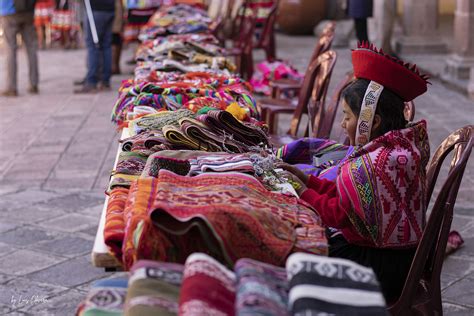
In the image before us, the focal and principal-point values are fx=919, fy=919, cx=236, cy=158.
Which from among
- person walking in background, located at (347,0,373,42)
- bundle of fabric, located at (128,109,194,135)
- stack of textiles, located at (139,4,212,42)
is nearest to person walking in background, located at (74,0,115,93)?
stack of textiles, located at (139,4,212,42)

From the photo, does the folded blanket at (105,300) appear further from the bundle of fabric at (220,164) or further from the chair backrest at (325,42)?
the chair backrest at (325,42)

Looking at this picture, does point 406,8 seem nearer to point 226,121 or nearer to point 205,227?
point 226,121

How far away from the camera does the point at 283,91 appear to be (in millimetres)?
6902

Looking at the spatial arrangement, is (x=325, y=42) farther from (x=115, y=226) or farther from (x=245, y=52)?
(x=245, y=52)

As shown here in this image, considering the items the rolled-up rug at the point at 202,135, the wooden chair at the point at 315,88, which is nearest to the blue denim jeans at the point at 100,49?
the wooden chair at the point at 315,88

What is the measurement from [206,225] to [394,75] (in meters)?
1.02

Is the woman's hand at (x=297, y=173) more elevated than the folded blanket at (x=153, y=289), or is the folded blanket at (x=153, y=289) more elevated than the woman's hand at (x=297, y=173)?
the folded blanket at (x=153, y=289)

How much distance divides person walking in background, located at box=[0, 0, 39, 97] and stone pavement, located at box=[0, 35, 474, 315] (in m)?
0.20

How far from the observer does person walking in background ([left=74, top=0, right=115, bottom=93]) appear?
980cm

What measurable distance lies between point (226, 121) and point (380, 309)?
1.59m

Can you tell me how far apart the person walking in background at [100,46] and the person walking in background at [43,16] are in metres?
4.33

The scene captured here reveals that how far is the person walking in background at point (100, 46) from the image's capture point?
32.1 feet

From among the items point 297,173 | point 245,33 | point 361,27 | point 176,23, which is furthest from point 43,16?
point 297,173

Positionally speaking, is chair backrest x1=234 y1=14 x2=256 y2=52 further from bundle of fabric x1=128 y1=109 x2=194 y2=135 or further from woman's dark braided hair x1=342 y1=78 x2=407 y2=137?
woman's dark braided hair x1=342 y1=78 x2=407 y2=137
